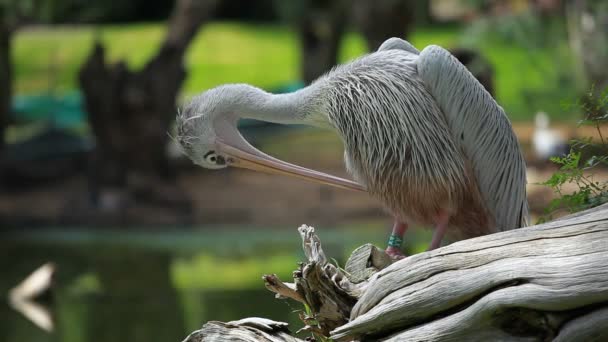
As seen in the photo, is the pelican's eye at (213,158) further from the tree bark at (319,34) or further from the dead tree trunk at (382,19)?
the tree bark at (319,34)

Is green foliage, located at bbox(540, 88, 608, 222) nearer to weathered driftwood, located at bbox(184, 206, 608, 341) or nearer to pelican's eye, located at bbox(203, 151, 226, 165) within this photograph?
weathered driftwood, located at bbox(184, 206, 608, 341)

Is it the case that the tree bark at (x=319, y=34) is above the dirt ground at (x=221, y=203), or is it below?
above

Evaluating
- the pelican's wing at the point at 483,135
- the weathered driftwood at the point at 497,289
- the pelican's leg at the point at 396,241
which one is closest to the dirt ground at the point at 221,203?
the pelican's wing at the point at 483,135

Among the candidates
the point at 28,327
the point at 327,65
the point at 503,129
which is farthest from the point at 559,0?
the point at 503,129

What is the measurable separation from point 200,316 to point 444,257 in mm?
7202

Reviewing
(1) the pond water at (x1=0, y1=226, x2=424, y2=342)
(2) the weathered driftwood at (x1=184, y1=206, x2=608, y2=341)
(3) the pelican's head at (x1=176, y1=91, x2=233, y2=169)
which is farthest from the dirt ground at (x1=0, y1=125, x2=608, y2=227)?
(2) the weathered driftwood at (x1=184, y1=206, x2=608, y2=341)

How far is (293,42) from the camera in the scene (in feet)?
99.2

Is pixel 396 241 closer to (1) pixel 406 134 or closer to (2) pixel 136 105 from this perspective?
(1) pixel 406 134

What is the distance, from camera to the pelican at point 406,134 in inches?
211

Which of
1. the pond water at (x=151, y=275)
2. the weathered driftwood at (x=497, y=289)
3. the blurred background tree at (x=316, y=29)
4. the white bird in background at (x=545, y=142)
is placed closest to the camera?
the weathered driftwood at (x=497, y=289)

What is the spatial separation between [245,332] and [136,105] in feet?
37.6

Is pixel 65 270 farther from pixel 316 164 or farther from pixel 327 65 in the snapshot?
pixel 327 65

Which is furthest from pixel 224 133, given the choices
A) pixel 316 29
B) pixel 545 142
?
pixel 316 29

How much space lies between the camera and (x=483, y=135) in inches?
215
